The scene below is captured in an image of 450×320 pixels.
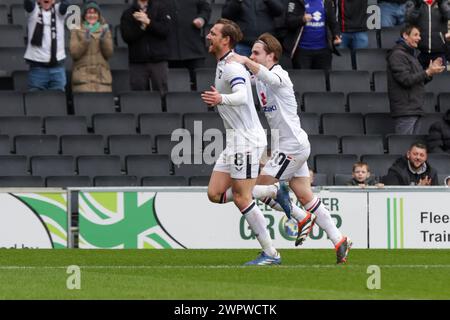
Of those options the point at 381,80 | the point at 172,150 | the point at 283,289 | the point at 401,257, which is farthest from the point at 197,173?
the point at 283,289

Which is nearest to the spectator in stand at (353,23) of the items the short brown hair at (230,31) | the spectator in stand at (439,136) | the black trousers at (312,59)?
the black trousers at (312,59)

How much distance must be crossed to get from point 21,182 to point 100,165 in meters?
1.13

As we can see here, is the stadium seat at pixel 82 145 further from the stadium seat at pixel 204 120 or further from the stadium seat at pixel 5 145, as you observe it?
the stadium seat at pixel 204 120

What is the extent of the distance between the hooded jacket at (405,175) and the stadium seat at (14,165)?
514 centimetres

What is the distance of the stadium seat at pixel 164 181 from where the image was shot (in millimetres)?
19656

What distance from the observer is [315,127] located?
21078 millimetres

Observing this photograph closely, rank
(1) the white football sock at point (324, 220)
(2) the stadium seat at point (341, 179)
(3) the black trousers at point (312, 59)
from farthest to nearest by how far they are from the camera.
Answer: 1. (3) the black trousers at point (312, 59)
2. (2) the stadium seat at point (341, 179)
3. (1) the white football sock at point (324, 220)

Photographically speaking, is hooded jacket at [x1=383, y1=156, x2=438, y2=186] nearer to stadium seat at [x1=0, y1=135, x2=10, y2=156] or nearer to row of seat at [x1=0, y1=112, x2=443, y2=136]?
row of seat at [x1=0, y1=112, x2=443, y2=136]

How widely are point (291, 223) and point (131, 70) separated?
4.81m

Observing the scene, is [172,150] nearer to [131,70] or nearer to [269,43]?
[131,70]

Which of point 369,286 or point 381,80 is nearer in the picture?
point 369,286

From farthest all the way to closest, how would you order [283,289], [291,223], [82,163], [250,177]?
[82,163], [291,223], [250,177], [283,289]
